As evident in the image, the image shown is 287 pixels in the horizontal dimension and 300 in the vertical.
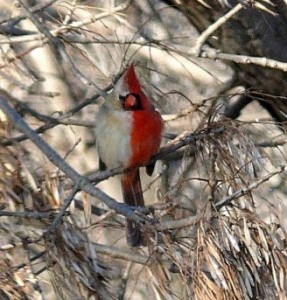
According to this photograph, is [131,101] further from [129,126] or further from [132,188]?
[132,188]

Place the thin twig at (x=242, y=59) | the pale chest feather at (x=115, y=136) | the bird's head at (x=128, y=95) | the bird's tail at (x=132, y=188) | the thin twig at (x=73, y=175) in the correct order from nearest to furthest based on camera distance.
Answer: the thin twig at (x=73, y=175) < the bird's head at (x=128, y=95) < the pale chest feather at (x=115, y=136) < the bird's tail at (x=132, y=188) < the thin twig at (x=242, y=59)

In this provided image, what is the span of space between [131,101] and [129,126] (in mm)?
96

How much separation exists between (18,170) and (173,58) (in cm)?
183

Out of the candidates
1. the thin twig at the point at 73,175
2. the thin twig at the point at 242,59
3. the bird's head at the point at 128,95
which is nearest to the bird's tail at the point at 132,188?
the bird's head at the point at 128,95

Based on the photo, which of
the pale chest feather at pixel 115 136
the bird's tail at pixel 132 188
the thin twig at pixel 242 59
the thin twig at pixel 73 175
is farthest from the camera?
the thin twig at pixel 242 59

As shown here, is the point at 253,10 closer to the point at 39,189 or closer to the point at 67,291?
the point at 39,189

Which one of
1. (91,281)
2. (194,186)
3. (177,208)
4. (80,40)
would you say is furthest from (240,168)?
(194,186)

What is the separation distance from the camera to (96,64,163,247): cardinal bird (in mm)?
2521

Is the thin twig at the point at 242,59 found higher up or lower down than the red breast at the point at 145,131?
higher up

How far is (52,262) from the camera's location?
1815 mm

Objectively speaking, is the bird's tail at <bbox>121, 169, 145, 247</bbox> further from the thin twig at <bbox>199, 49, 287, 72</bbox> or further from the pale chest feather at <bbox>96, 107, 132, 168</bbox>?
the thin twig at <bbox>199, 49, 287, 72</bbox>

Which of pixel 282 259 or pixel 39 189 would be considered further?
pixel 39 189

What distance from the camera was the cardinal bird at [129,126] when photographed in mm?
2521

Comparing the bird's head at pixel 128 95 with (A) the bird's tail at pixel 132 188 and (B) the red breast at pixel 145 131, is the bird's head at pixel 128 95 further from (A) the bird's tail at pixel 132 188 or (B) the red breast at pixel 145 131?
(A) the bird's tail at pixel 132 188
